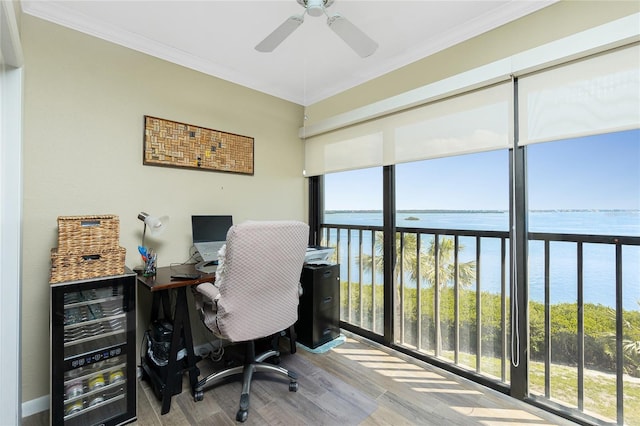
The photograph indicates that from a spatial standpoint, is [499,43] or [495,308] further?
[495,308]

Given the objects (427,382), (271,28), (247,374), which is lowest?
(427,382)

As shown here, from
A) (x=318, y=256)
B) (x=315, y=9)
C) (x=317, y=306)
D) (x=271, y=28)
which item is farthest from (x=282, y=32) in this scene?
(x=317, y=306)

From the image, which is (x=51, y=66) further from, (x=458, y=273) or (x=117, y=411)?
(x=458, y=273)

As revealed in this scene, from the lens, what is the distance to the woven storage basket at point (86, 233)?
5.16ft

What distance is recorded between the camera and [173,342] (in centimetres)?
179

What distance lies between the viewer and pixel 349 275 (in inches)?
122

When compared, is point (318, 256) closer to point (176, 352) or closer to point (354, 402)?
point (354, 402)

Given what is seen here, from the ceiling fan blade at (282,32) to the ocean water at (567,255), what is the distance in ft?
5.57

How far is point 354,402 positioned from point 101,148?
95.8 inches

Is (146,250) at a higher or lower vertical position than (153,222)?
lower

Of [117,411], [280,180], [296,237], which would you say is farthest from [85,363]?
[280,180]

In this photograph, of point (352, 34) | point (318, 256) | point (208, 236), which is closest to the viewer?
point (352, 34)

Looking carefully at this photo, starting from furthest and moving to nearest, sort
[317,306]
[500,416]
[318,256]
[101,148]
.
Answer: [318,256], [317,306], [101,148], [500,416]

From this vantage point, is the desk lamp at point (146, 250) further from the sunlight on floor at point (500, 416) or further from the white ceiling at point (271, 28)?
the sunlight on floor at point (500, 416)
